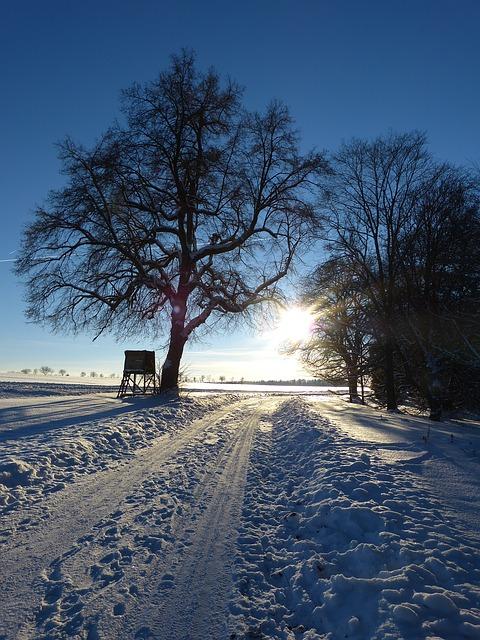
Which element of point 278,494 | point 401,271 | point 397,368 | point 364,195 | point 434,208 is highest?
point 364,195

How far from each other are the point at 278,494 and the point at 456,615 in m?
3.21

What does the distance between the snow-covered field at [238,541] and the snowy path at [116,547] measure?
0.06 feet

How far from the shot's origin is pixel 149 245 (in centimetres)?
1883

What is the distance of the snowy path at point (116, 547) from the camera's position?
113 inches

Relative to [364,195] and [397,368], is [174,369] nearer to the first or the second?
[397,368]

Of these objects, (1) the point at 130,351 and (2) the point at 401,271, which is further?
(1) the point at 130,351

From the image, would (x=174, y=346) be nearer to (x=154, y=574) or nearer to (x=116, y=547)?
(x=116, y=547)

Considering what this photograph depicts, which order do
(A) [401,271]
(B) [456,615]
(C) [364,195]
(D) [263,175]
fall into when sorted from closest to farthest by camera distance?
(B) [456,615] < (A) [401,271] < (C) [364,195] < (D) [263,175]

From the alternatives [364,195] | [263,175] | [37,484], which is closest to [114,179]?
[263,175]

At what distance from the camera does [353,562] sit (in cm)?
354

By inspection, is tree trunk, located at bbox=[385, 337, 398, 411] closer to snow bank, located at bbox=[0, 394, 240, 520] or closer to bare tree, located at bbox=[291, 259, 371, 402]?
bare tree, located at bbox=[291, 259, 371, 402]

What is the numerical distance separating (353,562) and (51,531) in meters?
3.32

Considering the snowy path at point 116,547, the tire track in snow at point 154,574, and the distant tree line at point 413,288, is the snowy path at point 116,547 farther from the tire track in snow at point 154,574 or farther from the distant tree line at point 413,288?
the distant tree line at point 413,288

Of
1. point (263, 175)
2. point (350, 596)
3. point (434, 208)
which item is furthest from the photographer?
point (263, 175)
